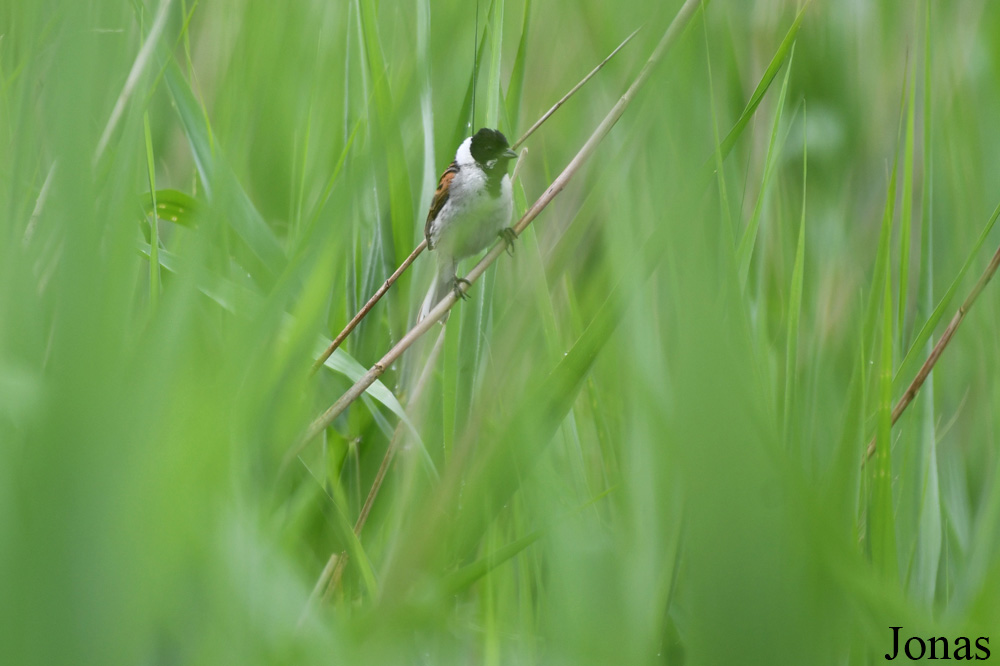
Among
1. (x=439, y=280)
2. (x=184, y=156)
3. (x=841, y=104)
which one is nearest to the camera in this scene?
(x=841, y=104)

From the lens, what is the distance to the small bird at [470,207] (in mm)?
2635

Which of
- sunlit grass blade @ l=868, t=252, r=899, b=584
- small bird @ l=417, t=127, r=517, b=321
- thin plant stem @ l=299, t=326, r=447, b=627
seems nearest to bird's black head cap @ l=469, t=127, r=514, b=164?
small bird @ l=417, t=127, r=517, b=321

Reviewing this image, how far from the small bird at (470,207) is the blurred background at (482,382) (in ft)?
2.03

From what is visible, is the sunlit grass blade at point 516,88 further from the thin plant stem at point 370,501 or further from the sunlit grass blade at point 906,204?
the sunlit grass blade at point 906,204

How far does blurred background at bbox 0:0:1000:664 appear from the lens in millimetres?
514

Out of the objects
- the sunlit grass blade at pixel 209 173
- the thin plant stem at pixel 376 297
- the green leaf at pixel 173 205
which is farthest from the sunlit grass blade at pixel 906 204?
the green leaf at pixel 173 205

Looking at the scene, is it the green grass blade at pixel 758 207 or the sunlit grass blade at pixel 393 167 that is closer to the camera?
the green grass blade at pixel 758 207

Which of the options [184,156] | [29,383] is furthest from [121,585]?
[184,156]

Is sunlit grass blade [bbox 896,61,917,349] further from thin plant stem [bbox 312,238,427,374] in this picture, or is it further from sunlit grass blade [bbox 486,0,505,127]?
thin plant stem [bbox 312,238,427,374]

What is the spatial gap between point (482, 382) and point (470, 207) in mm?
1456

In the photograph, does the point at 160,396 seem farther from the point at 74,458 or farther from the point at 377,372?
the point at 377,372

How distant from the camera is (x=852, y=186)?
2.05 m

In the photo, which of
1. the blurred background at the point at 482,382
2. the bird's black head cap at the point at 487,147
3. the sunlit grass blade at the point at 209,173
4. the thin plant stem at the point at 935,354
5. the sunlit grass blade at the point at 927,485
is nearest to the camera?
the blurred background at the point at 482,382

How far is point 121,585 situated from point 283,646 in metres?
0.14
